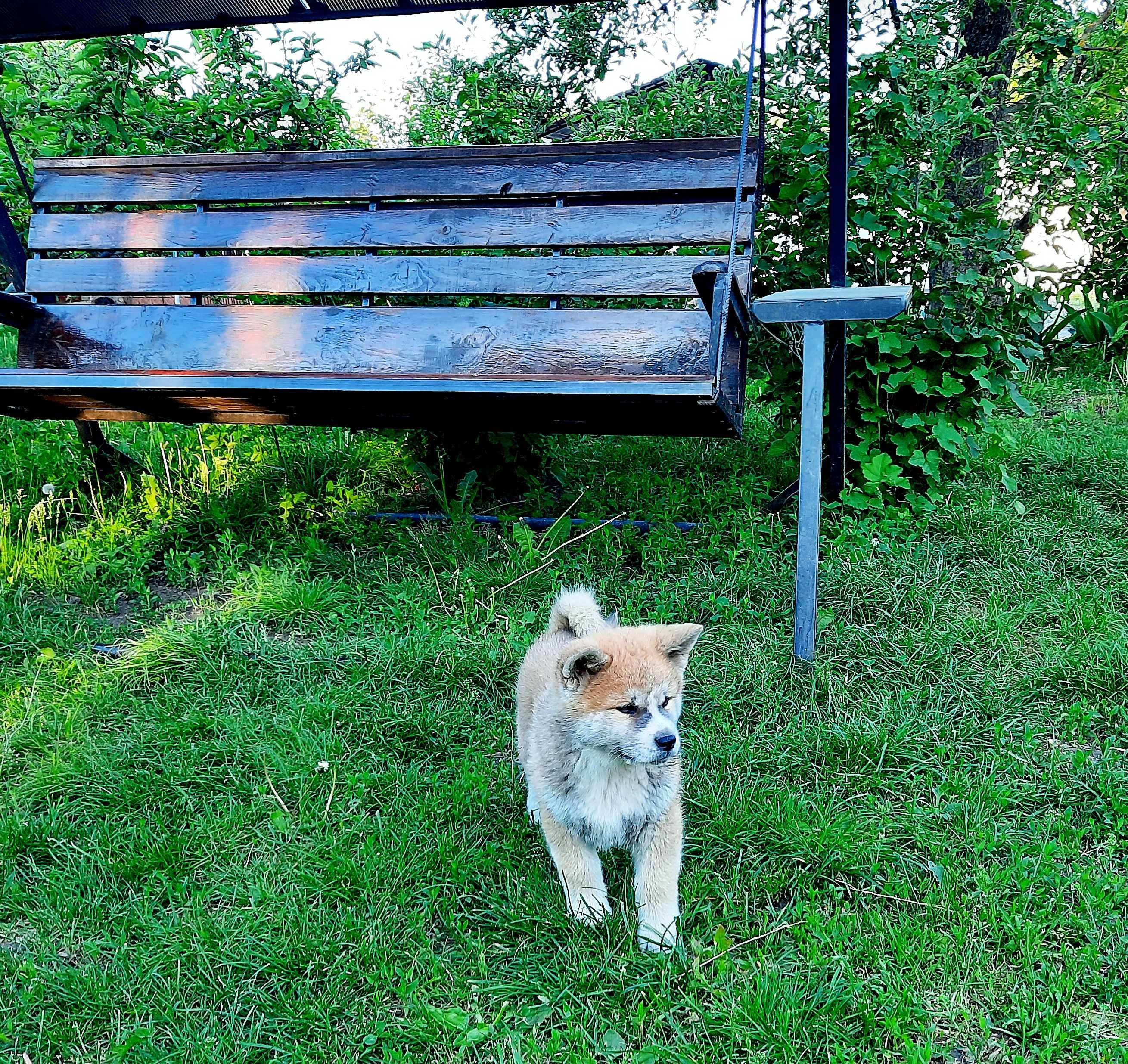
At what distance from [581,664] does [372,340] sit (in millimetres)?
2537

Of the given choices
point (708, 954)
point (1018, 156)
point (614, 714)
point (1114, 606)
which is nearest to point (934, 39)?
point (1018, 156)

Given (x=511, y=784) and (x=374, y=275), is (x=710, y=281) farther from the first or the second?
(x=374, y=275)

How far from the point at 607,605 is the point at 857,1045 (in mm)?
2064

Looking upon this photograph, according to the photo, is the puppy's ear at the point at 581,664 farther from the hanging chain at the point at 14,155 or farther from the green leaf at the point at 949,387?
the hanging chain at the point at 14,155

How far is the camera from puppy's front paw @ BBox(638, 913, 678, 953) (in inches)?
89.7

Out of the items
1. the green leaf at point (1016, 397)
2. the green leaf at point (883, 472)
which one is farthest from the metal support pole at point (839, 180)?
the green leaf at point (1016, 397)

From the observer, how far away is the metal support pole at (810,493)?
3.26 meters

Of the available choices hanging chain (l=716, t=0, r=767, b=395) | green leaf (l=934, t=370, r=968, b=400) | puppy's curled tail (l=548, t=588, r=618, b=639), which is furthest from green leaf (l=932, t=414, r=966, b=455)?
puppy's curled tail (l=548, t=588, r=618, b=639)

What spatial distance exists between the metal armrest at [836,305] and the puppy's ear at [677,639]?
1322 mm

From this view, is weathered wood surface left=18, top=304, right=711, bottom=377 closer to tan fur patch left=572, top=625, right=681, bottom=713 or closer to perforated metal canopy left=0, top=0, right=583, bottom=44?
perforated metal canopy left=0, top=0, right=583, bottom=44

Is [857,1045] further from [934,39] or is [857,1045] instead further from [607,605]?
[934,39]

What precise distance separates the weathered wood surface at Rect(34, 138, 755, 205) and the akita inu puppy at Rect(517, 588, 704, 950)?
2.53 meters

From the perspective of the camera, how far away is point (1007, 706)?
10.2ft

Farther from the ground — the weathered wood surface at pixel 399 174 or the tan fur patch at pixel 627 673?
the weathered wood surface at pixel 399 174
